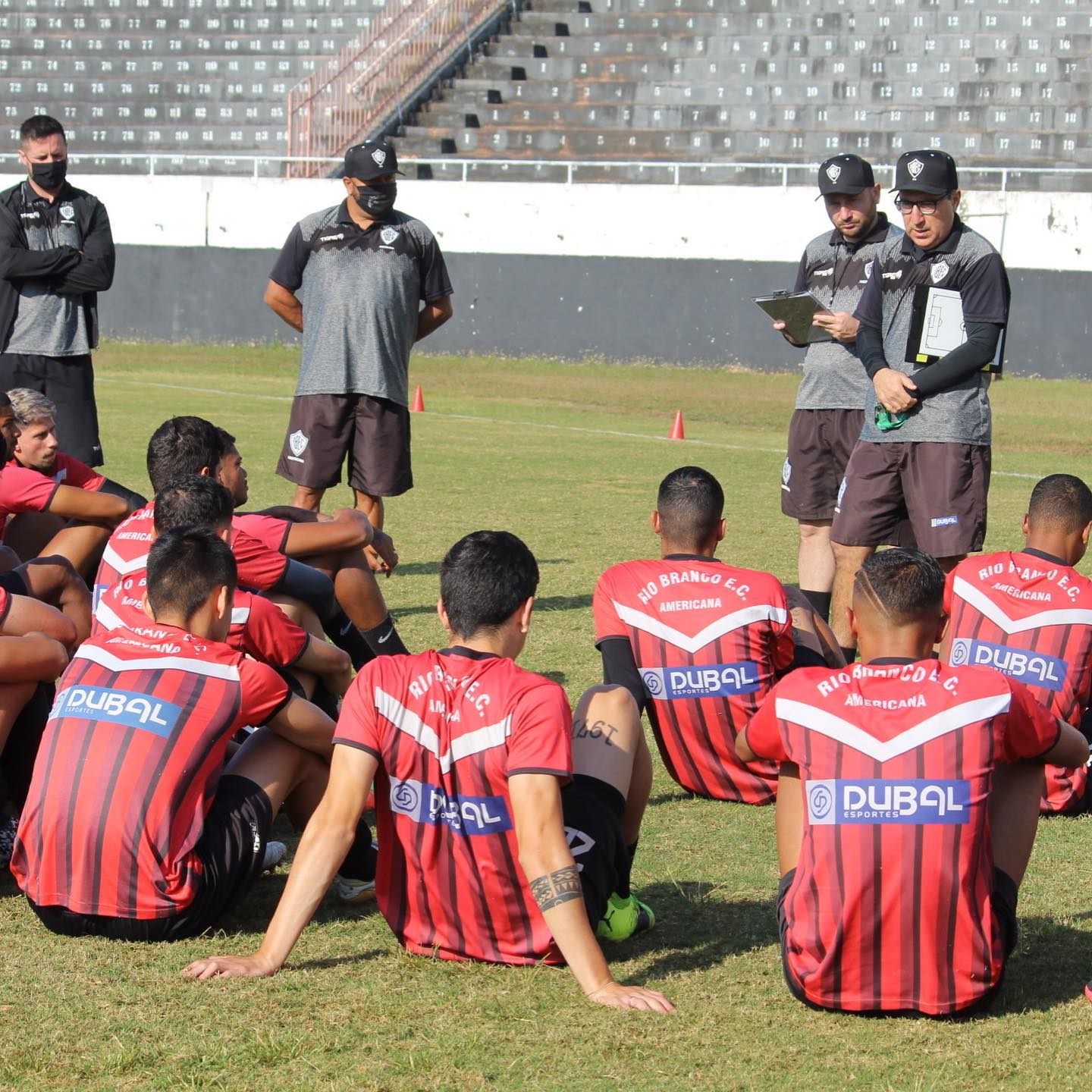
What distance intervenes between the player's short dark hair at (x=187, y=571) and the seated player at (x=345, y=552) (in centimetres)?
184

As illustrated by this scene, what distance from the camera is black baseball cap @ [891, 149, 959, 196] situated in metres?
6.52

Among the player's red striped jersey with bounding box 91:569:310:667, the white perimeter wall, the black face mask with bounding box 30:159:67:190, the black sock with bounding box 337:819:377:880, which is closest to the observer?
the black sock with bounding box 337:819:377:880

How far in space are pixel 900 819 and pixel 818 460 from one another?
471 centimetres

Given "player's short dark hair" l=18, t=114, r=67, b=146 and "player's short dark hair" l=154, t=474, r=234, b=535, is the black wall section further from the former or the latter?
"player's short dark hair" l=154, t=474, r=234, b=535

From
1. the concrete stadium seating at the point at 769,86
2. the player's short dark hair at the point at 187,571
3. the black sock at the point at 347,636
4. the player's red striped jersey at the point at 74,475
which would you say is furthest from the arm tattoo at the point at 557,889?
the concrete stadium seating at the point at 769,86

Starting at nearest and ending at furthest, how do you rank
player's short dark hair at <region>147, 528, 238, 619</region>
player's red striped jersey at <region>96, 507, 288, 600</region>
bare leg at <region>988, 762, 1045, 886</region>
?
1. bare leg at <region>988, 762, 1045, 886</region>
2. player's short dark hair at <region>147, 528, 238, 619</region>
3. player's red striped jersey at <region>96, 507, 288, 600</region>

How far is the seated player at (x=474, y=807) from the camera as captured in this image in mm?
3537

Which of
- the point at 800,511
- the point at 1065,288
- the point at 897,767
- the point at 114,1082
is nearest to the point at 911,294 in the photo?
the point at 800,511

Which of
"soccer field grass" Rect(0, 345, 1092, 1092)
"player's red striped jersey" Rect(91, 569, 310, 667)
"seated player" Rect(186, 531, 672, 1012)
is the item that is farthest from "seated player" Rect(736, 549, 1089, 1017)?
"player's red striped jersey" Rect(91, 569, 310, 667)

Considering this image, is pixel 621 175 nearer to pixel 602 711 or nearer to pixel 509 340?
pixel 509 340

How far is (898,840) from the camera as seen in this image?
347 cm

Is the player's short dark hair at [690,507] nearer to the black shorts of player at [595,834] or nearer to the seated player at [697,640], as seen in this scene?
the seated player at [697,640]

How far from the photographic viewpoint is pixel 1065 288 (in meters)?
26.7

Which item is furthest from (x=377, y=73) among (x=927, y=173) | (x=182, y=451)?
(x=182, y=451)
